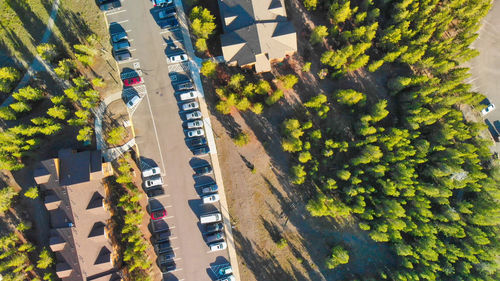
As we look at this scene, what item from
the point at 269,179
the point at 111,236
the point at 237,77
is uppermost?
the point at 237,77

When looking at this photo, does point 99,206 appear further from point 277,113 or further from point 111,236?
point 277,113

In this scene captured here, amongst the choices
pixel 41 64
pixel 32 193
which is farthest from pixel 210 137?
pixel 41 64

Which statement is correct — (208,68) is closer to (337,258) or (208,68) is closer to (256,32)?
(256,32)

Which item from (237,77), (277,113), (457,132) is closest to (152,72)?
(237,77)

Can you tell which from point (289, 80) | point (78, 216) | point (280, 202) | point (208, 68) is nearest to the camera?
point (289, 80)

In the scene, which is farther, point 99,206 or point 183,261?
point 183,261

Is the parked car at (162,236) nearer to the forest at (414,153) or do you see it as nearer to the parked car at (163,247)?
the parked car at (163,247)
